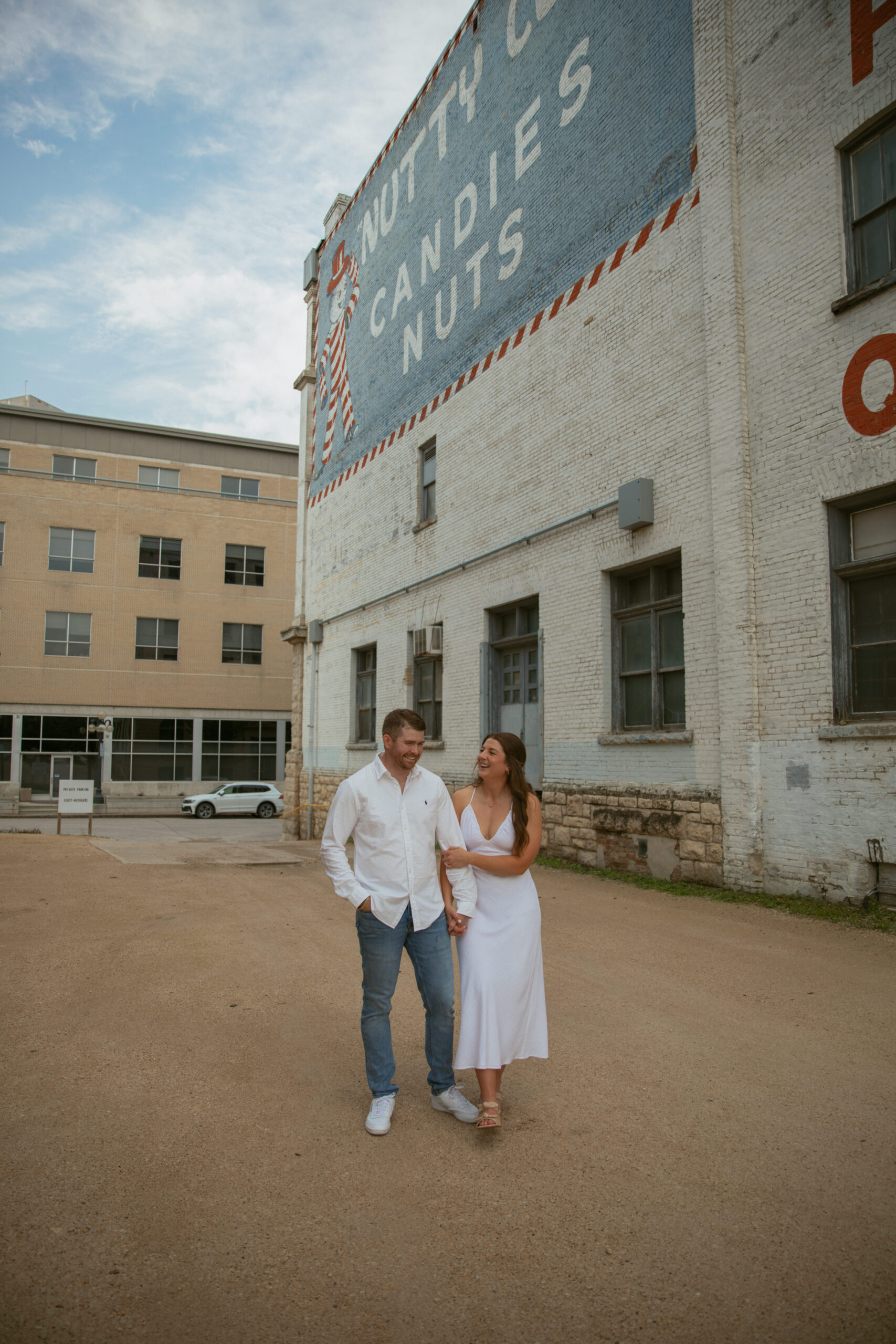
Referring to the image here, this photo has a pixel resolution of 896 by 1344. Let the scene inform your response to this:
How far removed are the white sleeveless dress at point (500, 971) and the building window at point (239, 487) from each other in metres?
41.4

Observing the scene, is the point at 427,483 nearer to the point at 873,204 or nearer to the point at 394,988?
the point at 873,204

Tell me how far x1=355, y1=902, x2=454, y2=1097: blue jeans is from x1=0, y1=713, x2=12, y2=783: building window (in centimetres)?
3871

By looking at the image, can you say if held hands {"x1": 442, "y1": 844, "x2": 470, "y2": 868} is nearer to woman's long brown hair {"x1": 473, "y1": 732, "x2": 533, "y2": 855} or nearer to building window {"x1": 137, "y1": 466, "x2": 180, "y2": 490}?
woman's long brown hair {"x1": 473, "y1": 732, "x2": 533, "y2": 855}

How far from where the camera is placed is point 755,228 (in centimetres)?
955

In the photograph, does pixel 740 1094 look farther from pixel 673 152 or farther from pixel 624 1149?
pixel 673 152

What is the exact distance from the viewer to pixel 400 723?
4.08m

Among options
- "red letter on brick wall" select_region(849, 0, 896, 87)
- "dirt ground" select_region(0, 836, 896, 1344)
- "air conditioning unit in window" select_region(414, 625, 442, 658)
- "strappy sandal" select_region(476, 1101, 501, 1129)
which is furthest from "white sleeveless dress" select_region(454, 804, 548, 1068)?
"air conditioning unit in window" select_region(414, 625, 442, 658)

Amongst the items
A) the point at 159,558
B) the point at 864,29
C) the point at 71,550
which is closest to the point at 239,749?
the point at 159,558

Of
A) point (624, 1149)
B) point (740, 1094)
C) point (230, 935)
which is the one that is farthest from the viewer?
point (230, 935)

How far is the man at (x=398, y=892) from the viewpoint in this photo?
12.7ft

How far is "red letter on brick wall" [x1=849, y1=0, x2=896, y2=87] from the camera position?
830 cm

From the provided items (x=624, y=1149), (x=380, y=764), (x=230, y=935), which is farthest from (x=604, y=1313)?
(x=230, y=935)

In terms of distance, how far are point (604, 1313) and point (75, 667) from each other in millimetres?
40556

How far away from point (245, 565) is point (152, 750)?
31.8 ft
